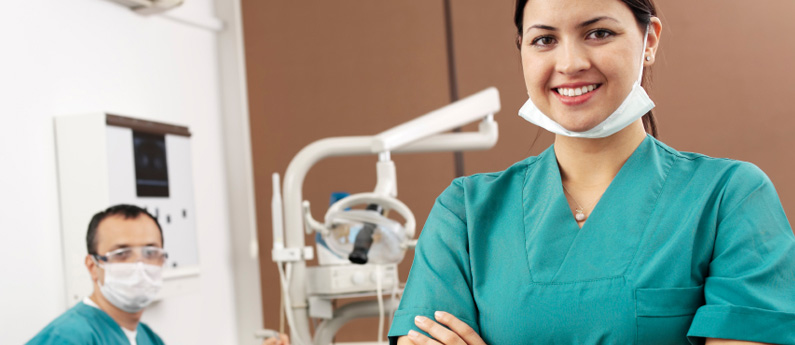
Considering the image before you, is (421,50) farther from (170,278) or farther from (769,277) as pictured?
(769,277)

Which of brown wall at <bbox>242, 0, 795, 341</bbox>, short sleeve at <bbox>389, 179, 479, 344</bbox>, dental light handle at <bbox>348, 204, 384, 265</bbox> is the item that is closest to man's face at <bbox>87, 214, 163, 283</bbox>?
dental light handle at <bbox>348, 204, 384, 265</bbox>

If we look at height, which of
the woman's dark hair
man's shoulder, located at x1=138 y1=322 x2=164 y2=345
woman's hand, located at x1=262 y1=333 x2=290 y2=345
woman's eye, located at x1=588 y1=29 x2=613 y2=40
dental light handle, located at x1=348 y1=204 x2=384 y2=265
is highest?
the woman's dark hair

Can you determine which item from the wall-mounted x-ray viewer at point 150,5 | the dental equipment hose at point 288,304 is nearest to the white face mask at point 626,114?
the dental equipment hose at point 288,304

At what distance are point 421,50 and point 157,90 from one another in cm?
121

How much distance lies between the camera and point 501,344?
106 centimetres

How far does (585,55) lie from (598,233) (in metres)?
0.25

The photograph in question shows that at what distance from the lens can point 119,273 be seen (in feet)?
7.89

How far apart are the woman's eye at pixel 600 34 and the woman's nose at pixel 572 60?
0.03 metres

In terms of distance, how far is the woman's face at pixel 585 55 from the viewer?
1.06 meters

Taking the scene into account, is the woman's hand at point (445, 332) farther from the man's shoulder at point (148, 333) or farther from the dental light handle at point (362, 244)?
the man's shoulder at point (148, 333)

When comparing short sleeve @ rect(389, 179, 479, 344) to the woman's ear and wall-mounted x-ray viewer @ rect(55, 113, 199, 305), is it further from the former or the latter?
wall-mounted x-ray viewer @ rect(55, 113, 199, 305)

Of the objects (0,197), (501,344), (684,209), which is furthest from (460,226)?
(0,197)

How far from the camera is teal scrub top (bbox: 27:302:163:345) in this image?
7.20 ft

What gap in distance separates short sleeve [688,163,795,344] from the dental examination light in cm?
137
